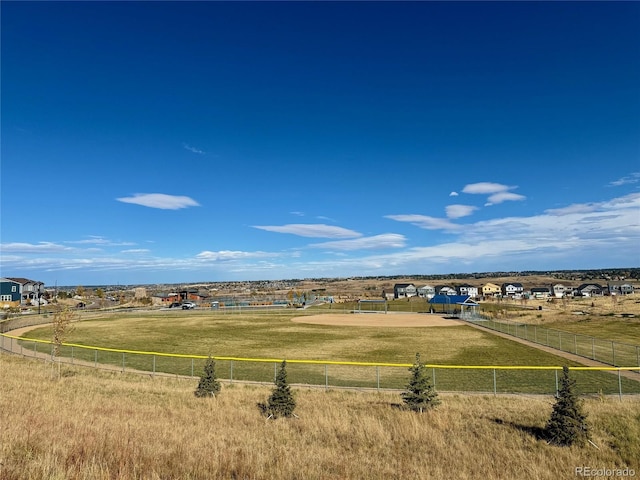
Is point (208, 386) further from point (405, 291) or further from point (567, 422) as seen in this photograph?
point (405, 291)

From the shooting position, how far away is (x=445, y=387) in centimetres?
2361

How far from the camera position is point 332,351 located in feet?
130

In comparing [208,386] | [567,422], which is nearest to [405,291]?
[208,386]

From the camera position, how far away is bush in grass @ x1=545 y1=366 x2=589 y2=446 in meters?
→ 11.4

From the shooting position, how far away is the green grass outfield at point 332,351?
25500mm

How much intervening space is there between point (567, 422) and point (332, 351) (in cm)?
2929

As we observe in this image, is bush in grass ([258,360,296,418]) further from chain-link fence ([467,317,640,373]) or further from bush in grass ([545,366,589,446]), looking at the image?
chain-link fence ([467,317,640,373])

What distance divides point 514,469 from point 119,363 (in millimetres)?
30340

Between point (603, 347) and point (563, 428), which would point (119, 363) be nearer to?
point (563, 428)

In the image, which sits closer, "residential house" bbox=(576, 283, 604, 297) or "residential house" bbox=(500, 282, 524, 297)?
"residential house" bbox=(576, 283, 604, 297)

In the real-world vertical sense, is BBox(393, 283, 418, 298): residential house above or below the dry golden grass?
below

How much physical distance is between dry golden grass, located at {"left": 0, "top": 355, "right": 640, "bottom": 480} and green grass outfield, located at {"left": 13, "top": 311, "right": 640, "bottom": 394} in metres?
6.33

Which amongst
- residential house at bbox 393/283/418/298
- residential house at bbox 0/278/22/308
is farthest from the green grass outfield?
residential house at bbox 393/283/418/298

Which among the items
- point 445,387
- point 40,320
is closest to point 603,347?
point 445,387
